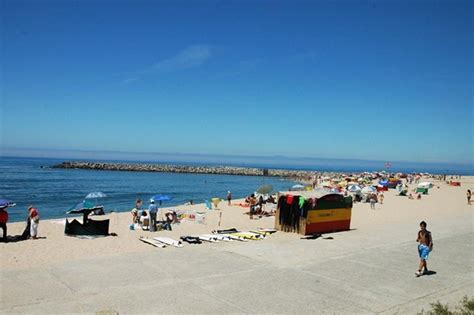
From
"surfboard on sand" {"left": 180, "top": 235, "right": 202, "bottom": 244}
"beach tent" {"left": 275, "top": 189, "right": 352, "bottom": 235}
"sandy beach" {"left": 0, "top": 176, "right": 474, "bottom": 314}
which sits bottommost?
"surfboard on sand" {"left": 180, "top": 235, "right": 202, "bottom": 244}

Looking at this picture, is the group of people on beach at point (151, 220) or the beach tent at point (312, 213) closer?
→ the beach tent at point (312, 213)

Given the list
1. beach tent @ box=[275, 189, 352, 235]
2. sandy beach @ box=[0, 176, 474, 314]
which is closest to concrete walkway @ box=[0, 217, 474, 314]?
sandy beach @ box=[0, 176, 474, 314]

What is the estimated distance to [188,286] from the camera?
8.46 metres

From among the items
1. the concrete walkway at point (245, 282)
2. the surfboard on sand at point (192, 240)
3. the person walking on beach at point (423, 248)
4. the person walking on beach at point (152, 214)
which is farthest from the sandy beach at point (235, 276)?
the person walking on beach at point (152, 214)

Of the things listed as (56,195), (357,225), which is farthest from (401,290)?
(56,195)

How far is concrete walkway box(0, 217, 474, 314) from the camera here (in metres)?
7.36

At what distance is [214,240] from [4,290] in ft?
23.4

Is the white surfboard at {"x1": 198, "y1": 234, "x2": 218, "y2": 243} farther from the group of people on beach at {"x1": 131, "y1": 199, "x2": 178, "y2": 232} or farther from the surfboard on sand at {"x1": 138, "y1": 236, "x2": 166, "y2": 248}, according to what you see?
the group of people on beach at {"x1": 131, "y1": 199, "x2": 178, "y2": 232}

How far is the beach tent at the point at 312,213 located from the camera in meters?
15.9

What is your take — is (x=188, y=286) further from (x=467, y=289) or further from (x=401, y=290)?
(x=467, y=289)

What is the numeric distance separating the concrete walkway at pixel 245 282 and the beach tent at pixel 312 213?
2.80 meters

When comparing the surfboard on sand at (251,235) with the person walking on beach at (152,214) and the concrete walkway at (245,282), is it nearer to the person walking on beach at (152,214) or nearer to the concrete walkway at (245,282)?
the concrete walkway at (245,282)

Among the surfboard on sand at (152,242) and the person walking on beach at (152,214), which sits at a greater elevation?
the person walking on beach at (152,214)

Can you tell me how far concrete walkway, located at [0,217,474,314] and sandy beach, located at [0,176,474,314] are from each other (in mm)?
20
